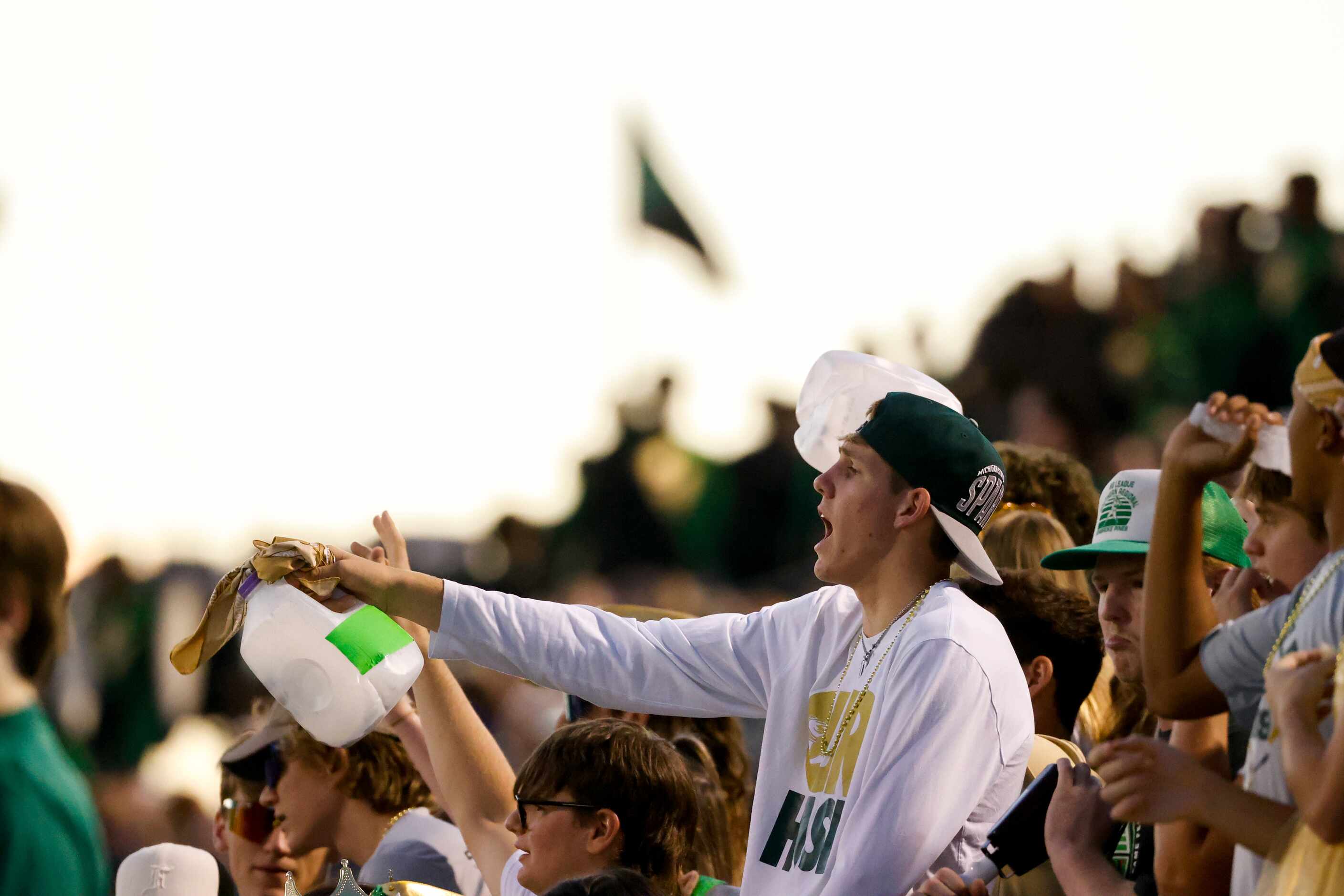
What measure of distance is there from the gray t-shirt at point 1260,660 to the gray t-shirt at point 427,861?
2.09m

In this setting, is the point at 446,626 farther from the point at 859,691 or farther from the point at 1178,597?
the point at 1178,597

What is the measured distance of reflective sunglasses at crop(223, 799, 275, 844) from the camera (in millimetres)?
4078

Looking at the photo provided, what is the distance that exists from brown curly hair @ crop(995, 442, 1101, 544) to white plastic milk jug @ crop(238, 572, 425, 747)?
71.5 inches

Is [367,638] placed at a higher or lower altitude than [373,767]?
higher

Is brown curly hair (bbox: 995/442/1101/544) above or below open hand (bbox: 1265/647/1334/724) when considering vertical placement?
below

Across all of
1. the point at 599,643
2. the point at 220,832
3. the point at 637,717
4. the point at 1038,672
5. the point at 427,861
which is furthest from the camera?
the point at 220,832

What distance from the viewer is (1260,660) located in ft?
6.62

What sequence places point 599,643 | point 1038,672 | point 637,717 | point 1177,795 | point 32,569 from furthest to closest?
point 32,569 < point 637,717 < point 1038,672 < point 599,643 < point 1177,795

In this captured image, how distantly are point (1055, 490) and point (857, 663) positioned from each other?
1.51 meters

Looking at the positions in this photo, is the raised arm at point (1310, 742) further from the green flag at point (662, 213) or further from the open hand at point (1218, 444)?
the green flag at point (662, 213)

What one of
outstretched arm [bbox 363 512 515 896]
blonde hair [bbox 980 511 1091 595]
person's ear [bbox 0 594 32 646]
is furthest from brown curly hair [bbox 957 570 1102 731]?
person's ear [bbox 0 594 32 646]

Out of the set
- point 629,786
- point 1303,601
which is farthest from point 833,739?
Answer: point 1303,601

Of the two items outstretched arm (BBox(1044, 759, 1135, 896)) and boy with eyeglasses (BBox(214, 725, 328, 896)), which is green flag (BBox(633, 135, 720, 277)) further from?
outstretched arm (BBox(1044, 759, 1135, 896))

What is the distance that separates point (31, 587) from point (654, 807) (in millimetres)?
2011
